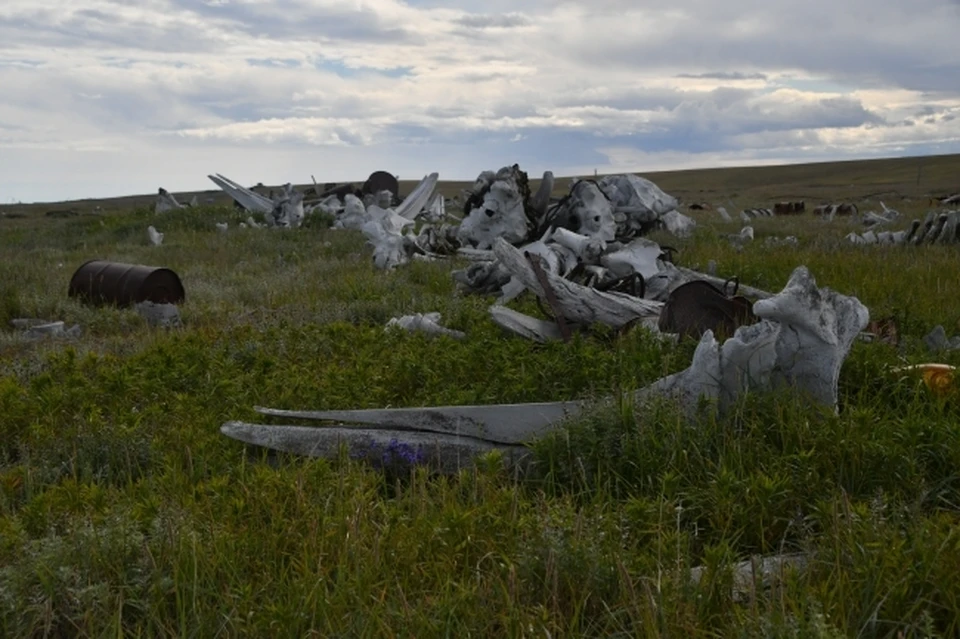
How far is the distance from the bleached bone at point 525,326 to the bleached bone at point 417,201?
15122mm

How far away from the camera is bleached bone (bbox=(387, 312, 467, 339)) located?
23.1ft

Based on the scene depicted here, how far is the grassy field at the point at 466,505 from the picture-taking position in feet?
8.84

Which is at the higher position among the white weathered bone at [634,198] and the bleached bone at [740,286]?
the white weathered bone at [634,198]

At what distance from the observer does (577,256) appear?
1041 cm

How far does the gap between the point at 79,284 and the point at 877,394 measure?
340 inches

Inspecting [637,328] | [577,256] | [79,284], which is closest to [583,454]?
[637,328]

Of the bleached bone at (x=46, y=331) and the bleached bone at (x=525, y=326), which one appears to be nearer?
the bleached bone at (x=525, y=326)

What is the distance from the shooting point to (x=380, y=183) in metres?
24.9

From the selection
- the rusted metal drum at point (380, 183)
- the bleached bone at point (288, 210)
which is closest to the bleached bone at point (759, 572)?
the bleached bone at point (288, 210)

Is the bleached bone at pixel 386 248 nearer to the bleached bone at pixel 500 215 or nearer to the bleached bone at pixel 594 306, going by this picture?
the bleached bone at pixel 500 215

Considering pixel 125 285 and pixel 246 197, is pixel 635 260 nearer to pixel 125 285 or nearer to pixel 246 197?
pixel 125 285

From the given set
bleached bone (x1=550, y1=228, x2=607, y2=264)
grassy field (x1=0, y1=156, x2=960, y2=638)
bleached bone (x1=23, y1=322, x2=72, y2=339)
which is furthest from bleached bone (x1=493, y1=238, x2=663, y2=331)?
bleached bone (x1=23, y1=322, x2=72, y2=339)

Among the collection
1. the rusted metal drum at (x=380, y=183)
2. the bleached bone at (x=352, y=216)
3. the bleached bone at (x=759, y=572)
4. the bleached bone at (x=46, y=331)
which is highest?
the rusted metal drum at (x=380, y=183)

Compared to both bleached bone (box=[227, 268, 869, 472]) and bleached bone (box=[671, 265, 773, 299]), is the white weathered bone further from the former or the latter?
bleached bone (box=[227, 268, 869, 472])
